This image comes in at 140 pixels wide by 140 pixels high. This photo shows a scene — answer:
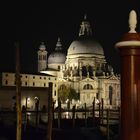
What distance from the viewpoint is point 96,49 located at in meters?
43.4

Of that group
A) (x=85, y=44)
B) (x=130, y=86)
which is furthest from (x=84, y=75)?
(x=130, y=86)

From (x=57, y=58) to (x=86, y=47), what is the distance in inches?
198

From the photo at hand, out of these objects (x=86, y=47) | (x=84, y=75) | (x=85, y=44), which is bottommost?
(x=84, y=75)

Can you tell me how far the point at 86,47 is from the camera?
4322cm

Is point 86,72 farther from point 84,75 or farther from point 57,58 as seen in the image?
point 57,58

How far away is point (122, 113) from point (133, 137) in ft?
0.28

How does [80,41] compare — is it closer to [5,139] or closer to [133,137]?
[5,139]

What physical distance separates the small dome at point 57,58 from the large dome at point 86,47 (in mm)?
3011

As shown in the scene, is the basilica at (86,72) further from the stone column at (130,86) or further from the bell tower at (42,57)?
the stone column at (130,86)

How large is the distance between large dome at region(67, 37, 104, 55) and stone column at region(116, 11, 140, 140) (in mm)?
41707

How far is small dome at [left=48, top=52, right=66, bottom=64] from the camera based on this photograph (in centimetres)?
4697

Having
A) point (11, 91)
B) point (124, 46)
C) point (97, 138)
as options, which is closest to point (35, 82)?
point (11, 91)

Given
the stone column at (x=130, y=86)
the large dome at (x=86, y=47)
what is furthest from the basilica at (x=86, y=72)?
the stone column at (x=130, y=86)

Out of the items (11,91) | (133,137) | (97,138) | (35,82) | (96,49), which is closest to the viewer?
(133,137)
